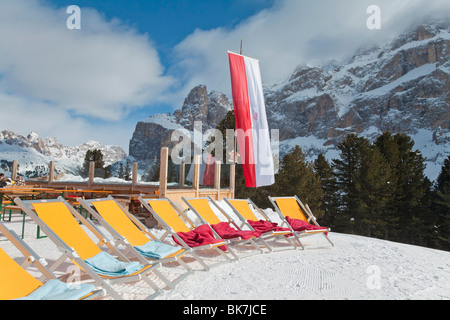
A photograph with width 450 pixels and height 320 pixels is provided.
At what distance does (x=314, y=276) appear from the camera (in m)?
3.53

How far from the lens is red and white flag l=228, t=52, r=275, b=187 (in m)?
6.18

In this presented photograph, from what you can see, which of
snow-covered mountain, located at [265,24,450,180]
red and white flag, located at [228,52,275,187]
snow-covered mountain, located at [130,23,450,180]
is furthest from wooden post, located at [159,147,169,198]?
snow-covered mountain, located at [265,24,450,180]

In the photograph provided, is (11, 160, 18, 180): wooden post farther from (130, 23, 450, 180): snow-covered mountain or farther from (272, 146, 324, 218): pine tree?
(130, 23, 450, 180): snow-covered mountain

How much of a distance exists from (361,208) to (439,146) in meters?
94.7

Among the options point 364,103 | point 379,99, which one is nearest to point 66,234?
Result: point 379,99

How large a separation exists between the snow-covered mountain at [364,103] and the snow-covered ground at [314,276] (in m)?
98.9

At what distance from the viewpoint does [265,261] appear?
420 cm

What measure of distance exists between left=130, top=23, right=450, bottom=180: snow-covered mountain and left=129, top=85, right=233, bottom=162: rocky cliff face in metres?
0.43

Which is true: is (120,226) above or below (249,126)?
below

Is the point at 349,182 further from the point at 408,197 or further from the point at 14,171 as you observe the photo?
the point at 14,171

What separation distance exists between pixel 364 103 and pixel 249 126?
129 meters

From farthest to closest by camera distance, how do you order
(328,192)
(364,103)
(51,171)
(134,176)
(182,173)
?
(364,103) → (328,192) → (51,171) → (134,176) → (182,173)

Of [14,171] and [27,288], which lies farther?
[14,171]

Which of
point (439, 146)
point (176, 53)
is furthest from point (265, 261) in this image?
point (439, 146)
